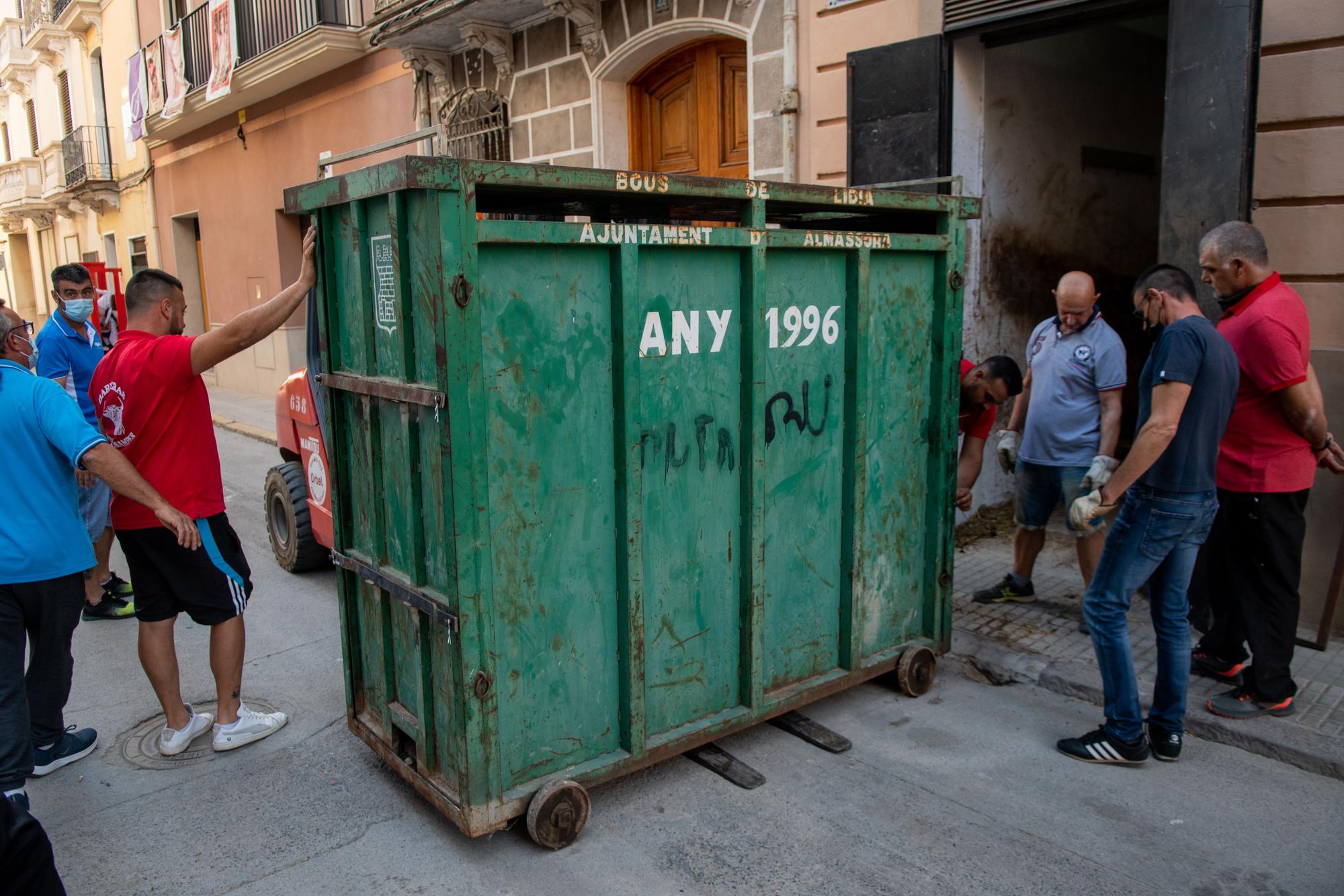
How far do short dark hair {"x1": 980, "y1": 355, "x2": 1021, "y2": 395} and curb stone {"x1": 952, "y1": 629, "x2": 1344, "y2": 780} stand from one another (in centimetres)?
133

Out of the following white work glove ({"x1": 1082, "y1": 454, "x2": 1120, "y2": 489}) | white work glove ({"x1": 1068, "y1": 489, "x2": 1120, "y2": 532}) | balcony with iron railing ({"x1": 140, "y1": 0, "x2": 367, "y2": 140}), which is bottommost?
white work glove ({"x1": 1068, "y1": 489, "x2": 1120, "y2": 532})

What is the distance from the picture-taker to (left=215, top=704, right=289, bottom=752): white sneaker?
3.89 m

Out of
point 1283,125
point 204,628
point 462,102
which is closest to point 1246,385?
point 1283,125

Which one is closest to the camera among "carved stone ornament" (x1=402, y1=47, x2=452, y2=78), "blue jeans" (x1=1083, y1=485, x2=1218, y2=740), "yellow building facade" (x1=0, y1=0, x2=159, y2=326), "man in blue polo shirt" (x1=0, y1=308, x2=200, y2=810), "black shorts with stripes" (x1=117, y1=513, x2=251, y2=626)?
"man in blue polo shirt" (x1=0, y1=308, x2=200, y2=810)

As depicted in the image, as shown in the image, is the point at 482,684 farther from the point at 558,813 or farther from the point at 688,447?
the point at 688,447

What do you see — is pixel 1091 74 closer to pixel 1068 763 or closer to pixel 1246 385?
pixel 1246 385

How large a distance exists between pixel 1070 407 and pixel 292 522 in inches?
189

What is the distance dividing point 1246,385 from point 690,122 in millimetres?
6237

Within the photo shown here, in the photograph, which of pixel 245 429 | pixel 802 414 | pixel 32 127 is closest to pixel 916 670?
pixel 802 414

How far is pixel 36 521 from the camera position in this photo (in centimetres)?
330

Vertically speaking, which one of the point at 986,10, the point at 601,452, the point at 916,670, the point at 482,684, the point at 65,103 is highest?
the point at 65,103

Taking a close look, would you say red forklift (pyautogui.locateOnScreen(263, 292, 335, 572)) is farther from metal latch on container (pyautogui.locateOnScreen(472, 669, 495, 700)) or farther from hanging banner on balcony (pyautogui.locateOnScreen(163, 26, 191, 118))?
hanging banner on balcony (pyautogui.locateOnScreen(163, 26, 191, 118))

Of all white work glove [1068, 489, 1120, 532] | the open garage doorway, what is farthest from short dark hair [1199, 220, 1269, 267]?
the open garage doorway

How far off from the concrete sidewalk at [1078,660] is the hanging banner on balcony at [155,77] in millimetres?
17678
